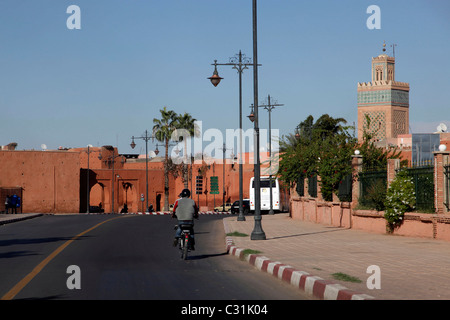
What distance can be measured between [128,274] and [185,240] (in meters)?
3.57

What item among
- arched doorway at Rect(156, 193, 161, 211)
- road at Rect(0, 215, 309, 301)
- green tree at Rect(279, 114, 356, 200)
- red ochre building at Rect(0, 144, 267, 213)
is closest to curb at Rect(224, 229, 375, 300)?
road at Rect(0, 215, 309, 301)

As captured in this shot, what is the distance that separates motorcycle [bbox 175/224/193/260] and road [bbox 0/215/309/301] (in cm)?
24

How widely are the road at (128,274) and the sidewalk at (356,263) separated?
362mm

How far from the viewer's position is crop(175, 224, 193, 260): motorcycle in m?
16.9

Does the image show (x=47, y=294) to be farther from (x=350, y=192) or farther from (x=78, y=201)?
(x=78, y=201)

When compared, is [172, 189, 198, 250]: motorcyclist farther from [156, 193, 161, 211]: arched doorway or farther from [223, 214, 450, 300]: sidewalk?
[156, 193, 161, 211]: arched doorway

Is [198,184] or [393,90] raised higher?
[393,90]

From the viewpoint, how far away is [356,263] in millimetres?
14367

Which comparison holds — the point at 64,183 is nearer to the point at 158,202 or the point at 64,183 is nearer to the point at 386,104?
the point at 158,202

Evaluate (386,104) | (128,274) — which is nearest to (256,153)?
(128,274)

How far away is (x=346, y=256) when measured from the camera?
16.1 m
